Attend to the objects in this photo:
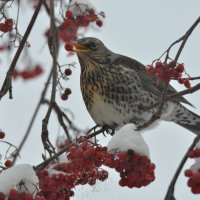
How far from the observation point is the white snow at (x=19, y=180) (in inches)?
100

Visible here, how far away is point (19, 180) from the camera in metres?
2.59

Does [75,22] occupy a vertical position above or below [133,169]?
above

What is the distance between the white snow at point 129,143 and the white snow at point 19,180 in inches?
14.4

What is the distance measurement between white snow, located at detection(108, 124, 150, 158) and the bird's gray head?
1.86 m

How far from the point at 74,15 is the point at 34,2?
689mm

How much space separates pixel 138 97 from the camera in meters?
4.66

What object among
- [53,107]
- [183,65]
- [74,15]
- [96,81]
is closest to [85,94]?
[96,81]

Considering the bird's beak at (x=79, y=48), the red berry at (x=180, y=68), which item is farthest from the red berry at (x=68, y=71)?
the red berry at (x=180, y=68)

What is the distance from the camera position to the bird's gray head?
179 inches

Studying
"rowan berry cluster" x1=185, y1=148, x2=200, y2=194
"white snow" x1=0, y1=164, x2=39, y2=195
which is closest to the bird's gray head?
"white snow" x1=0, y1=164, x2=39, y2=195

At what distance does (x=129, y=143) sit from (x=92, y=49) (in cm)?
228

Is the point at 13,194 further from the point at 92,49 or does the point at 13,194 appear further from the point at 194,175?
the point at 92,49

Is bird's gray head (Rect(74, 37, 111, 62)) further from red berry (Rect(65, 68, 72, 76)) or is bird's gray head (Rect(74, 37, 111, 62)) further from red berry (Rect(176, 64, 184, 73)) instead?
red berry (Rect(176, 64, 184, 73))

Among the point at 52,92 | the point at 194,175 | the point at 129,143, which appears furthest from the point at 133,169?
the point at 52,92
